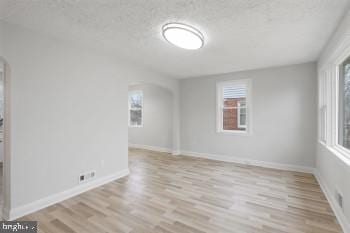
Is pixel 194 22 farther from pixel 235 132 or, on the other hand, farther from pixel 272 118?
pixel 235 132

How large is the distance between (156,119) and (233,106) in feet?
8.98

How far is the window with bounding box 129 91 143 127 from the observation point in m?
6.90

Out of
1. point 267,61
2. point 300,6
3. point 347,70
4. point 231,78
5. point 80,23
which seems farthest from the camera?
point 231,78

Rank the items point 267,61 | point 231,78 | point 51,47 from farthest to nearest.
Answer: point 231,78 → point 267,61 → point 51,47

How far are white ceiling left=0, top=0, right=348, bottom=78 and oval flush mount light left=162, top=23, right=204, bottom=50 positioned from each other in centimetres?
8

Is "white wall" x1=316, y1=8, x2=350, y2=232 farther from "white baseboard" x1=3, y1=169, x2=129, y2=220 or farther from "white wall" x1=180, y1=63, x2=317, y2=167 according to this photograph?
"white baseboard" x1=3, y1=169, x2=129, y2=220

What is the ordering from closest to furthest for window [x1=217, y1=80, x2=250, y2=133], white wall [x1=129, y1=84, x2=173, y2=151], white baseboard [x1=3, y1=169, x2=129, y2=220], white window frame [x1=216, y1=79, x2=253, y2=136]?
1. white baseboard [x1=3, y1=169, x2=129, y2=220]
2. white window frame [x1=216, y1=79, x2=253, y2=136]
3. window [x1=217, y1=80, x2=250, y2=133]
4. white wall [x1=129, y1=84, x2=173, y2=151]

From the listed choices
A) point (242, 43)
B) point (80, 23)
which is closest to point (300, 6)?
point (242, 43)

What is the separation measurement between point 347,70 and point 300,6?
4.20 ft

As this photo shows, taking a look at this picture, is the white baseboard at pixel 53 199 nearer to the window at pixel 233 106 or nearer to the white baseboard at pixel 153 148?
the white baseboard at pixel 153 148

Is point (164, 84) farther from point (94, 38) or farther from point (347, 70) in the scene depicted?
point (347, 70)

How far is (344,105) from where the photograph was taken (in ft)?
8.10

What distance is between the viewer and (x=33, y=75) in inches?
94.5

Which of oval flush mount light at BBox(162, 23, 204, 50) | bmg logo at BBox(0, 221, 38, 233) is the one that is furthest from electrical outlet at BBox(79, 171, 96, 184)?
oval flush mount light at BBox(162, 23, 204, 50)
